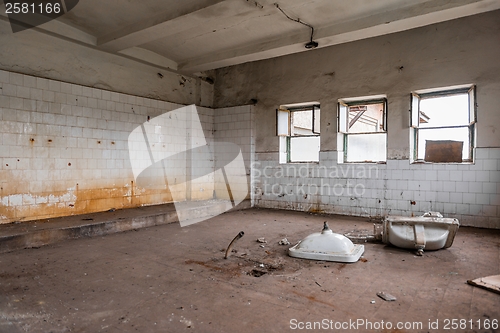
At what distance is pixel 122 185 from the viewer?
5840mm

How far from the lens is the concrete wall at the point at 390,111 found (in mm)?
4823

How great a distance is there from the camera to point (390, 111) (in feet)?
18.2

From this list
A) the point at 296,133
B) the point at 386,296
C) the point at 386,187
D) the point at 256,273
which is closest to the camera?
the point at 386,296

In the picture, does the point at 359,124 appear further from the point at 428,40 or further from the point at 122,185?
the point at 122,185

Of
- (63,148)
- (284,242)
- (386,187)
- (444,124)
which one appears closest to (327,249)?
(284,242)

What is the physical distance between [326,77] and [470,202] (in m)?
3.28

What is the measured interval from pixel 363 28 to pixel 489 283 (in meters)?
3.67

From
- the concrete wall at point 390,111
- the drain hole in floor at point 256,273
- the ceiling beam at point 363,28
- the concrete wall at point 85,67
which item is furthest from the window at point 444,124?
the concrete wall at point 85,67

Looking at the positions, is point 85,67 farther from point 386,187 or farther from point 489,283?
point 489,283

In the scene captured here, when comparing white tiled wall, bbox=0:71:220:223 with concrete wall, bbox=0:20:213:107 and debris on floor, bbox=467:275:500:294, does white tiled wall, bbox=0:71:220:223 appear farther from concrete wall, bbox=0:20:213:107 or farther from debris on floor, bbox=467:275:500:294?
debris on floor, bbox=467:275:500:294

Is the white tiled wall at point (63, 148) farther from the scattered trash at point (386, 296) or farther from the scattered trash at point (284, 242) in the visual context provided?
the scattered trash at point (386, 296)

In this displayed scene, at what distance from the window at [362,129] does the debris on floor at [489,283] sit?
3.26m

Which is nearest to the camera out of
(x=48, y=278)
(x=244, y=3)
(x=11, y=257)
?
(x=48, y=278)

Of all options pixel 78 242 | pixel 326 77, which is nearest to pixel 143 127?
pixel 78 242
